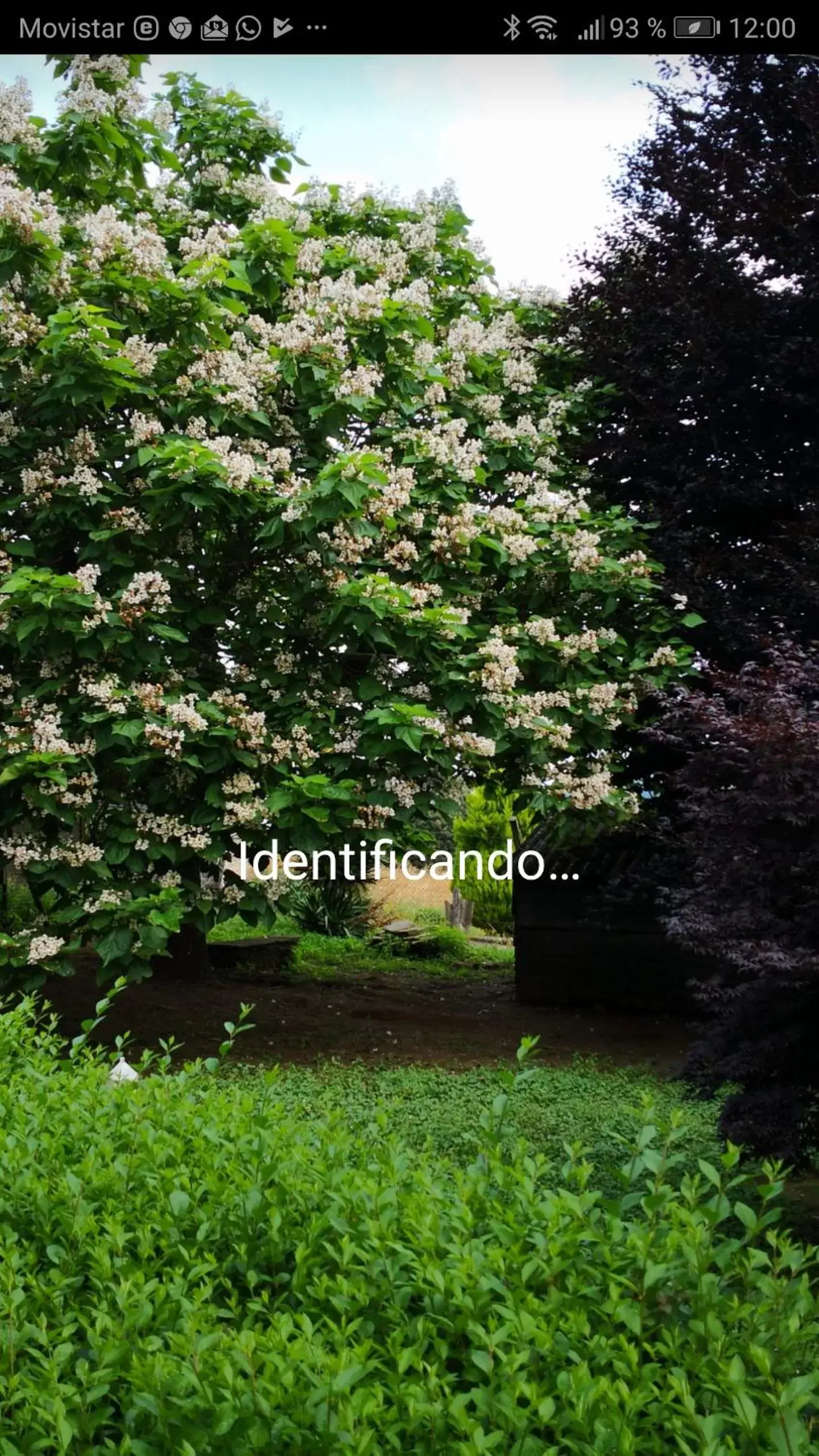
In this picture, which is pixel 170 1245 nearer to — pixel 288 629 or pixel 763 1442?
pixel 763 1442

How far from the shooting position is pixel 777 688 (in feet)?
14.6

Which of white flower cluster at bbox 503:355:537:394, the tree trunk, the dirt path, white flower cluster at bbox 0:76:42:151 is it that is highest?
white flower cluster at bbox 0:76:42:151

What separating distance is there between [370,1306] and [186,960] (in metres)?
7.62

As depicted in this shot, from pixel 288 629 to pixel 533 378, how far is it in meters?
2.65

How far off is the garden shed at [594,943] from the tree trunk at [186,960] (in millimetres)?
2377

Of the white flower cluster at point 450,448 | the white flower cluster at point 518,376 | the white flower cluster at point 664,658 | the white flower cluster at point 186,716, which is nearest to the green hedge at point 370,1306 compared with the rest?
the white flower cluster at point 186,716

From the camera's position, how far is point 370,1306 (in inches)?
88.7
